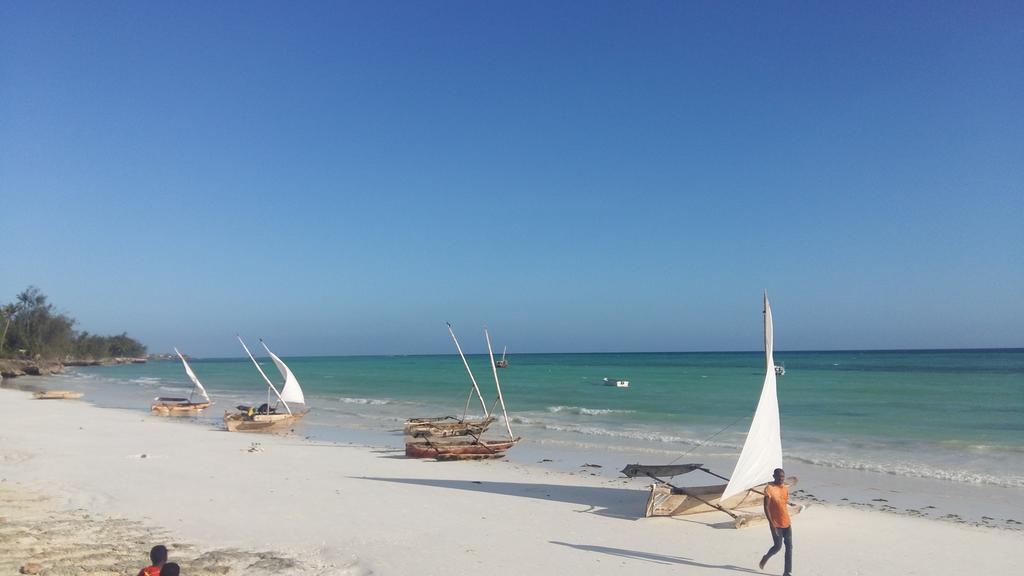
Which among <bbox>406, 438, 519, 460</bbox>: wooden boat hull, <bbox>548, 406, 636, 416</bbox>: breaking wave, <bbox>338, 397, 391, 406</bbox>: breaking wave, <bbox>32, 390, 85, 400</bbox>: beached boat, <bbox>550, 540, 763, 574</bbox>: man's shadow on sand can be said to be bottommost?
<bbox>338, 397, 391, 406</bbox>: breaking wave

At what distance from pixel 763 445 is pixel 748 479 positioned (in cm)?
66

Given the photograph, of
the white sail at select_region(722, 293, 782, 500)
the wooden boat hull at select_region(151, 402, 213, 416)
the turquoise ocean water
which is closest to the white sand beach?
the white sail at select_region(722, 293, 782, 500)

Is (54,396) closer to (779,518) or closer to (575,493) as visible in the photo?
(575,493)

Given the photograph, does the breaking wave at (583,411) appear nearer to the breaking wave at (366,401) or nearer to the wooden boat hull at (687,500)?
the breaking wave at (366,401)

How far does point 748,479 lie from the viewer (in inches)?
456

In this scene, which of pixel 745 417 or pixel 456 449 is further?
pixel 745 417

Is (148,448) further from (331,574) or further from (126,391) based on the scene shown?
(126,391)

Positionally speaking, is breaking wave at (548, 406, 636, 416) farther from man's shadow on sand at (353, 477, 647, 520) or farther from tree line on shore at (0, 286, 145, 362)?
tree line on shore at (0, 286, 145, 362)

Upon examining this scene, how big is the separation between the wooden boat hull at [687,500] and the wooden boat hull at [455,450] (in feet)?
28.3

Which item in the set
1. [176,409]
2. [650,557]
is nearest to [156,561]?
[650,557]

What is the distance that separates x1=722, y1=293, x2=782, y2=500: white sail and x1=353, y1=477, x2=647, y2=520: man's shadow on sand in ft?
6.64

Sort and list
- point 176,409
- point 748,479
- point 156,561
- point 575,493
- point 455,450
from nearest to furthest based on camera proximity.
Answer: point 156,561
point 748,479
point 575,493
point 455,450
point 176,409

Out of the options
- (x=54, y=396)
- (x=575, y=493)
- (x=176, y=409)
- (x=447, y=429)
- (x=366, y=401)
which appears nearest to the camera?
(x=575, y=493)

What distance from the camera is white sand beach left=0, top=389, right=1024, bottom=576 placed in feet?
30.7
